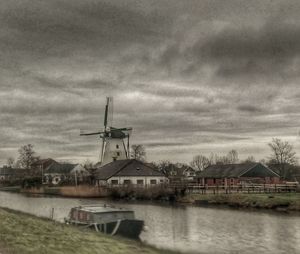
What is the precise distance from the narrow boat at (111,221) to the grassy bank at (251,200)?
21.3 metres

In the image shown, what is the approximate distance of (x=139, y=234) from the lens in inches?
1072

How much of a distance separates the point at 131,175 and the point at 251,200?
3571 centimetres

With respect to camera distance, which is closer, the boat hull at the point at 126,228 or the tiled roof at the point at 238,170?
the boat hull at the point at 126,228

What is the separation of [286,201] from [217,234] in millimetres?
17778

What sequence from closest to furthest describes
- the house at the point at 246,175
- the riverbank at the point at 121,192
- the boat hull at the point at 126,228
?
the boat hull at the point at 126,228
the riverbank at the point at 121,192
the house at the point at 246,175

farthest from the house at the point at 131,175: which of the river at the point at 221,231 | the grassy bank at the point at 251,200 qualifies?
the river at the point at 221,231

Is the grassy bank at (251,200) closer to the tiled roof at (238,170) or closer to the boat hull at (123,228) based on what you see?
the tiled roof at (238,170)

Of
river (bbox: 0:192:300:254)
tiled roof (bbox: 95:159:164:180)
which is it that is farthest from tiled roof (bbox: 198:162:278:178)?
river (bbox: 0:192:300:254)

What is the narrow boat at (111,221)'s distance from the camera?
26.9 metres

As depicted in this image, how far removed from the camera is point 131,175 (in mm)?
80375

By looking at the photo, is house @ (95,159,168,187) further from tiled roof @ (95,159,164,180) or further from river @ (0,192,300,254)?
river @ (0,192,300,254)

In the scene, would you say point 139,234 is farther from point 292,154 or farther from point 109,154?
point 292,154

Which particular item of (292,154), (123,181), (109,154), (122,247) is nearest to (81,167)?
(109,154)

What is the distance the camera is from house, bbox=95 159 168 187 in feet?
263
